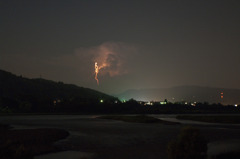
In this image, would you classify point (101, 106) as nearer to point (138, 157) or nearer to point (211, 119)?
point (211, 119)

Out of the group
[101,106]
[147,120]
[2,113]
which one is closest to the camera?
[147,120]

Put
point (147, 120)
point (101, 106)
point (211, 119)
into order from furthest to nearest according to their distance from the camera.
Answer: point (101, 106), point (211, 119), point (147, 120)

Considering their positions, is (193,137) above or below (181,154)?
above

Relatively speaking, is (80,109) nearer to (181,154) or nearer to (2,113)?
(2,113)

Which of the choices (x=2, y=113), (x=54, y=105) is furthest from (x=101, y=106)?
(x=2, y=113)

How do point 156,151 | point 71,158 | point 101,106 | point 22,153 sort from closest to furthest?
point 22,153 < point 71,158 < point 156,151 < point 101,106

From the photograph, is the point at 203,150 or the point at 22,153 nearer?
the point at 22,153

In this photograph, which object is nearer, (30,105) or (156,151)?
(156,151)

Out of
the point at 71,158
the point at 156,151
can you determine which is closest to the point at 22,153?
the point at 71,158

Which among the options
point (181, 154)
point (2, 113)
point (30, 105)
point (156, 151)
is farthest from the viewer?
point (30, 105)
